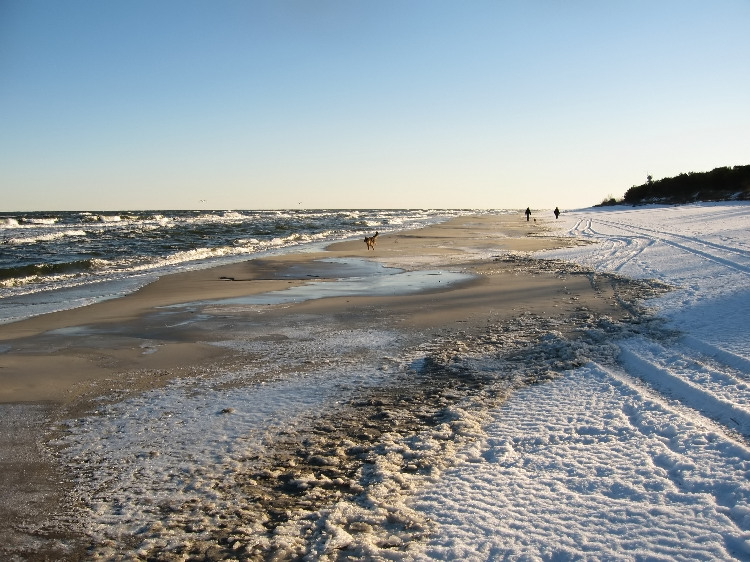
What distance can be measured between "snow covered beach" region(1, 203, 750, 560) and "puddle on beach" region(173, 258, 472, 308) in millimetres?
3523

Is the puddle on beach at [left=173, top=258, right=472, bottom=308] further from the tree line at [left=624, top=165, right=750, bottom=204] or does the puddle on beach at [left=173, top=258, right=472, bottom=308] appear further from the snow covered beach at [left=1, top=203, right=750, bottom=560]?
the tree line at [left=624, top=165, right=750, bottom=204]

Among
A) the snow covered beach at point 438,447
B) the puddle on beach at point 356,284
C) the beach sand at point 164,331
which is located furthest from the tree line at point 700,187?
the snow covered beach at point 438,447

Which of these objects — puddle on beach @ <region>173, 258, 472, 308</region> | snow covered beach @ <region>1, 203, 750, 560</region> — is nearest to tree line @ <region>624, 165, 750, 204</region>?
puddle on beach @ <region>173, 258, 472, 308</region>

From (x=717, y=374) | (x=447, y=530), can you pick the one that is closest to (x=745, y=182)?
(x=717, y=374)

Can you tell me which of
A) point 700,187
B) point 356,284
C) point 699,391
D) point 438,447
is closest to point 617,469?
Result: point 438,447

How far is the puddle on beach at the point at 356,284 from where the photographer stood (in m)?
11.3

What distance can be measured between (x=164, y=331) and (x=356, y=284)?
560cm

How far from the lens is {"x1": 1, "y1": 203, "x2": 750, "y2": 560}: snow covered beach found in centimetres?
296

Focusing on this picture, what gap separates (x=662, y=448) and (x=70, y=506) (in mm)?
3820

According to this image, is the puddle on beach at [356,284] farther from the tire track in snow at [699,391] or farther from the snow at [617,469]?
the snow at [617,469]

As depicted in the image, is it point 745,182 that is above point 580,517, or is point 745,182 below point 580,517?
above

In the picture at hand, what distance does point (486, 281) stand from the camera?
1288 cm

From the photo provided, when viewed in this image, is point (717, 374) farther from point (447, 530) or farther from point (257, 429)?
point (257, 429)

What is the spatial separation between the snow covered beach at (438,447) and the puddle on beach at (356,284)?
352 cm
